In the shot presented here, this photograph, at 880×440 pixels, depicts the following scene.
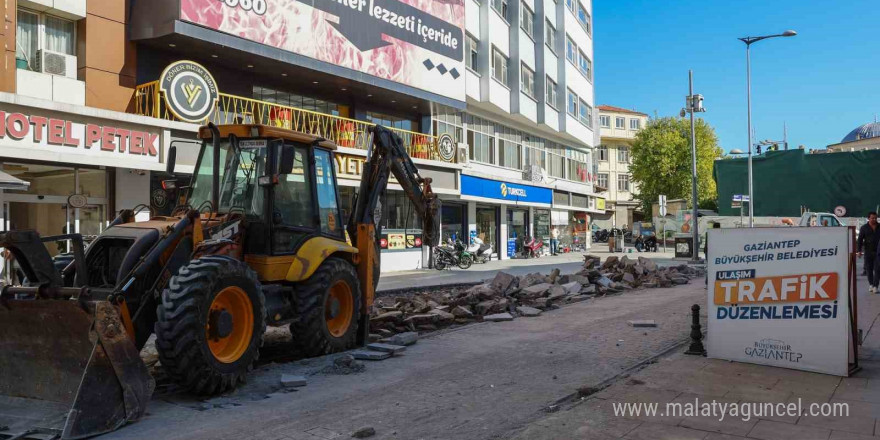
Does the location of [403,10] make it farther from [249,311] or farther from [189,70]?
[249,311]

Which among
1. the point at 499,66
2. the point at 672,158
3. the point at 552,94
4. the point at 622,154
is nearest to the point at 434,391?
the point at 499,66

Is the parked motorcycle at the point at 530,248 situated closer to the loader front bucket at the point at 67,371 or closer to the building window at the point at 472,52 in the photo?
the building window at the point at 472,52

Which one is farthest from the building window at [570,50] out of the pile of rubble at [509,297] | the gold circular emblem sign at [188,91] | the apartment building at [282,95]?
the gold circular emblem sign at [188,91]

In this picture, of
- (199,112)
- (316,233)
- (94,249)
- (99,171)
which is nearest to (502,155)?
(199,112)

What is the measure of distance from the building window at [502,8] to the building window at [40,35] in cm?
2049

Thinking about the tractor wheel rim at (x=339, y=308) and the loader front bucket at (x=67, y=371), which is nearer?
the loader front bucket at (x=67, y=371)

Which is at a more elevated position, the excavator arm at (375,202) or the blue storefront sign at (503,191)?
the blue storefront sign at (503,191)

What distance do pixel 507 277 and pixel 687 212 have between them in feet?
87.2

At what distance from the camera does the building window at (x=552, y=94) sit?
37.6 meters

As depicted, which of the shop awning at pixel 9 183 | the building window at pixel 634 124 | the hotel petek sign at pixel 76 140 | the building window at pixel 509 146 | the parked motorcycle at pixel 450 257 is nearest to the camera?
the shop awning at pixel 9 183

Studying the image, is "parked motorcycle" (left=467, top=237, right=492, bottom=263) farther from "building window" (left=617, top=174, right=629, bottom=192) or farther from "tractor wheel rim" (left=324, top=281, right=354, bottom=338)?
"building window" (left=617, top=174, right=629, bottom=192)

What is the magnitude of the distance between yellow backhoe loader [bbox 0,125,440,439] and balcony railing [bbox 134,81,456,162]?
6065mm

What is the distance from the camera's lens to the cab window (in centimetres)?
745

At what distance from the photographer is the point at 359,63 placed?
2120 cm
